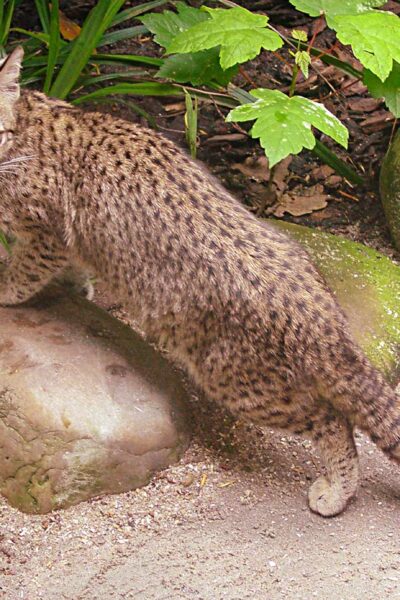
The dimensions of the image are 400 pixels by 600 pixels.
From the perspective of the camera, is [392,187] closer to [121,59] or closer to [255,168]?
[255,168]

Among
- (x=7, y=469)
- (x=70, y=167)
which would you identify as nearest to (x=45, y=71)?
(x=70, y=167)

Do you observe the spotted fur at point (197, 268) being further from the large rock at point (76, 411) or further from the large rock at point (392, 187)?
the large rock at point (392, 187)

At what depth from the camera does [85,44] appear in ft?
18.5

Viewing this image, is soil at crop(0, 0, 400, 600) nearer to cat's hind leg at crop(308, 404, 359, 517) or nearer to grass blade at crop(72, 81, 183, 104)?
cat's hind leg at crop(308, 404, 359, 517)

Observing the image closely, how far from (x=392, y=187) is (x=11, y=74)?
2.84m

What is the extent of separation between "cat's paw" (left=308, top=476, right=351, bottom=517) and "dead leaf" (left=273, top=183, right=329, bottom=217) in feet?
8.55

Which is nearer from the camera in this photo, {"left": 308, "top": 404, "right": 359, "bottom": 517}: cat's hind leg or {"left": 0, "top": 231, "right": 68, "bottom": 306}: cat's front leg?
{"left": 308, "top": 404, "right": 359, "bottom": 517}: cat's hind leg

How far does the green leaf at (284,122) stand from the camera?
4.43 m

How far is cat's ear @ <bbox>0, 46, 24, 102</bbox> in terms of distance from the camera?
445 cm

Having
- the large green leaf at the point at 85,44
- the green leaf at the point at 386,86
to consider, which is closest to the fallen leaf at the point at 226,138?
the large green leaf at the point at 85,44

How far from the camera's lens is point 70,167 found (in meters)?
4.65

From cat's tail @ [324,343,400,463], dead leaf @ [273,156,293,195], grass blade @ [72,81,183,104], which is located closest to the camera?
cat's tail @ [324,343,400,463]

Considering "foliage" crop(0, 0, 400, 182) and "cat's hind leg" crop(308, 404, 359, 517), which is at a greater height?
"foliage" crop(0, 0, 400, 182)

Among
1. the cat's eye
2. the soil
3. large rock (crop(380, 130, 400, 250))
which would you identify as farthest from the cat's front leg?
large rock (crop(380, 130, 400, 250))
